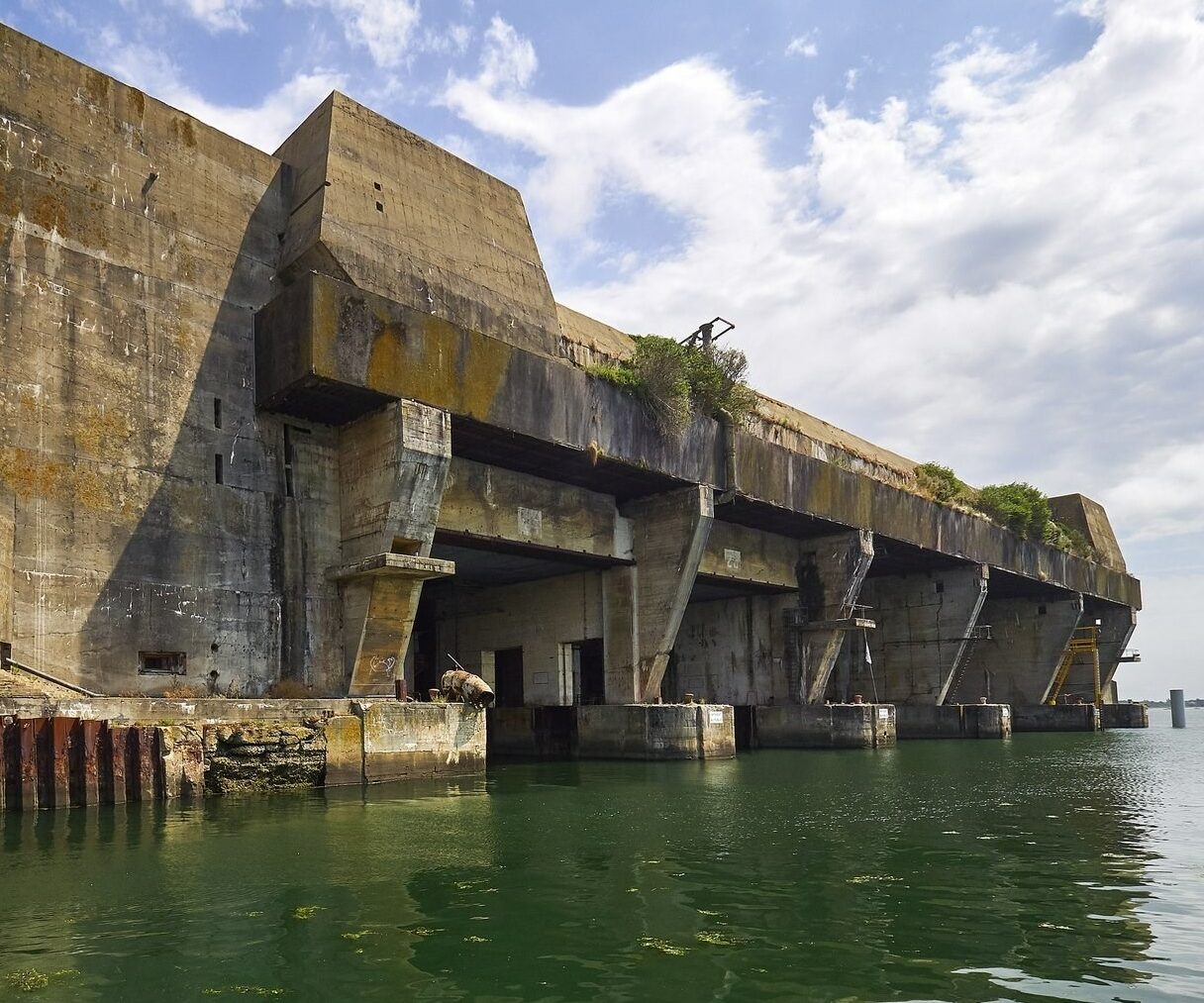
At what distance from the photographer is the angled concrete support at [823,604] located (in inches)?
1545

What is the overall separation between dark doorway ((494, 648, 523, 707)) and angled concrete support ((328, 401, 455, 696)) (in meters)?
12.4

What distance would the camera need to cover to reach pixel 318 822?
1502 centimetres

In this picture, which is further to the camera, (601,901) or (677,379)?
(677,379)

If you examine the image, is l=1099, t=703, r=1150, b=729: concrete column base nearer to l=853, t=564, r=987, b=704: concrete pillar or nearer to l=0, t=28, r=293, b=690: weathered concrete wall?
l=853, t=564, r=987, b=704: concrete pillar

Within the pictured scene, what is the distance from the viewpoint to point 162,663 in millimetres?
20547

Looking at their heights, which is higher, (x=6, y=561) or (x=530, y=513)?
(x=530, y=513)

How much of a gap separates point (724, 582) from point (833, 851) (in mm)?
25179

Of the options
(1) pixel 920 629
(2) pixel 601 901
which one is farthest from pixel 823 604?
(2) pixel 601 901

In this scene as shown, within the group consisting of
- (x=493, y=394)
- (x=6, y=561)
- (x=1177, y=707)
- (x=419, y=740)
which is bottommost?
(x=1177, y=707)

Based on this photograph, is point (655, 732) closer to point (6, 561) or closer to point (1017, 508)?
point (6, 561)

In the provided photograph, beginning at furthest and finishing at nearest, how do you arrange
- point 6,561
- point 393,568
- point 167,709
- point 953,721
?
point 953,721, point 393,568, point 6,561, point 167,709

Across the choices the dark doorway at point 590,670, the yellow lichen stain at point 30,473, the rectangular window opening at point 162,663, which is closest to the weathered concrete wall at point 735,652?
the dark doorway at point 590,670

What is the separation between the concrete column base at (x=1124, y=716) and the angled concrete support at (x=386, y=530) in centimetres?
5184

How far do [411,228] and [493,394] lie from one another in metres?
4.53
